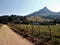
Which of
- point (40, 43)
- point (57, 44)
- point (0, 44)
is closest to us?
point (57, 44)

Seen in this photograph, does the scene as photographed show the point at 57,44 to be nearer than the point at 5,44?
Yes

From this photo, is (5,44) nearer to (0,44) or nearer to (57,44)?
(0,44)

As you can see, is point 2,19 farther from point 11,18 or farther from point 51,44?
point 51,44

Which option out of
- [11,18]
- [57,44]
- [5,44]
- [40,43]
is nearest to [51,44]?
[57,44]

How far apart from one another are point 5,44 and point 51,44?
4.84 metres

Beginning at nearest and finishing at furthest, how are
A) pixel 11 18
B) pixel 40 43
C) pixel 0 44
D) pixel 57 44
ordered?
pixel 57 44, pixel 40 43, pixel 0 44, pixel 11 18

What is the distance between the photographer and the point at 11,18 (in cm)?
16225

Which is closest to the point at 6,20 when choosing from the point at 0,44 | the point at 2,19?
the point at 2,19

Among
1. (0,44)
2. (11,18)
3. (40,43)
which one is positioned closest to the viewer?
(40,43)

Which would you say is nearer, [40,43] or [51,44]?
[51,44]

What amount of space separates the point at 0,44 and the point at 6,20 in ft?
486

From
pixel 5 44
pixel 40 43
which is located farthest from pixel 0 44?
pixel 40 43

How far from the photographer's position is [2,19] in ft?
546

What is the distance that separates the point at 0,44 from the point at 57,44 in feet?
19.4
